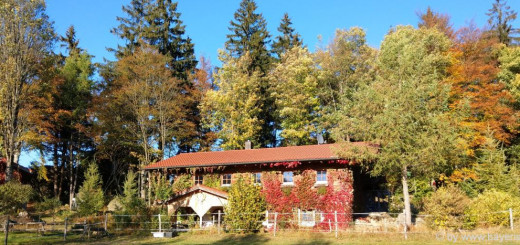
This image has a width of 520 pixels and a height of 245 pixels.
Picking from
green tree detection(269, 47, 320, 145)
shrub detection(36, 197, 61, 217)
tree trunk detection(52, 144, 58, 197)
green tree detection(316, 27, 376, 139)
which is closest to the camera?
shrub detection(36, 197, 61, 217)

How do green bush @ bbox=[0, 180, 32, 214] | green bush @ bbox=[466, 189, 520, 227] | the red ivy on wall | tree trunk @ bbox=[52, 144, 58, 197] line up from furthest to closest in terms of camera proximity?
tree trunk @ bbox=[52, 144, 58, 197] → the red ivy on wall → green bush @ bbox=[466, 189, 520, 227] → green bush @ bbox=[0, 180, 32, 214]

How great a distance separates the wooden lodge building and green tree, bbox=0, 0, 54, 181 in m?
9.03

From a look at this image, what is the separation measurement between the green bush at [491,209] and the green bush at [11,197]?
21.4 metres

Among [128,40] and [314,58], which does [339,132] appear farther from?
[128,40]

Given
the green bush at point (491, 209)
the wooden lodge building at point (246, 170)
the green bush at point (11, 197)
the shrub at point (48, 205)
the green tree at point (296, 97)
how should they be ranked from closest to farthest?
the green bush at point (11, 197) → the green bush at point (491, 209) → the wooden lodge building at point (246, 170) → the shrub at point (48, 205) → the green tree at point (296, 97)

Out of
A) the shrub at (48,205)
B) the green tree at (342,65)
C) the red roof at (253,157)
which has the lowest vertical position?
the shrub at (48,205)

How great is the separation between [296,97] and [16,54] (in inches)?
893

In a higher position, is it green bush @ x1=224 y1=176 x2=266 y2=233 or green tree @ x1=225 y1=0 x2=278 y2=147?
green tree @ x1=225 y1=0 x2=278 y2=147

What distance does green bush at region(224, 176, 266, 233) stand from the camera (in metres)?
20.5

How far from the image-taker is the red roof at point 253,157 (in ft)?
75.9

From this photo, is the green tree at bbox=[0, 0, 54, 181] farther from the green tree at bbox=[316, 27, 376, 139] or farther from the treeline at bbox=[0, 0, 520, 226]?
the green tree at bbox=[316, 27, 376, 139]

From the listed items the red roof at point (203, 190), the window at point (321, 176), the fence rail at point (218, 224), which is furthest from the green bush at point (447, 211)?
the red roof at point (203, 190)

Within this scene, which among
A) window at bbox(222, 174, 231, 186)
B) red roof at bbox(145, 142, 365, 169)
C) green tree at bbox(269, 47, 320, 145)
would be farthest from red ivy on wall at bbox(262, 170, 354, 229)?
green tree at bbox(269, 47, 320, 145)

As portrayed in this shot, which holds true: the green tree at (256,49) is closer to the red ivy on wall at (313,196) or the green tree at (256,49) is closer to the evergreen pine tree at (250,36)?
the evergreen pine tree at (250,36)
